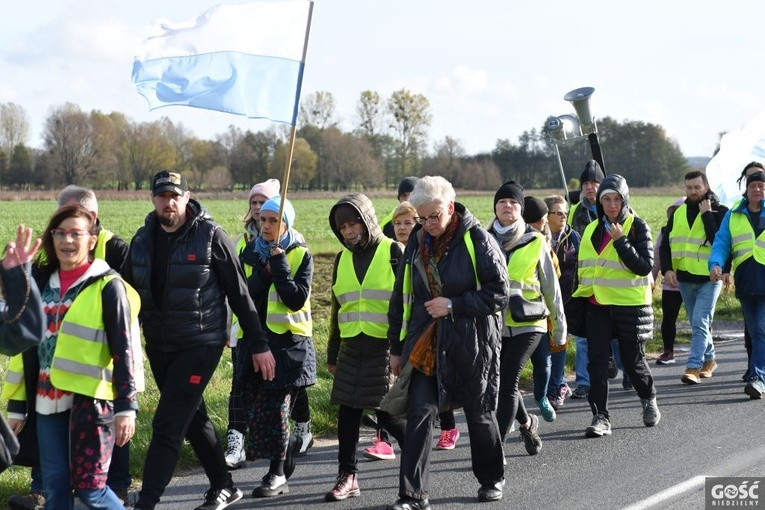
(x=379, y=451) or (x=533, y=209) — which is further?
(x=533, y=209)

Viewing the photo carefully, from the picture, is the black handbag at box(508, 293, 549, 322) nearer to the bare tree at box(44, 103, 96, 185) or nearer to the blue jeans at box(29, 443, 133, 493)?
the blue jeans at box(29, 443, 133, 493)

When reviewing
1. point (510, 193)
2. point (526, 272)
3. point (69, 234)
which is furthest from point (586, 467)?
point (69, 234)

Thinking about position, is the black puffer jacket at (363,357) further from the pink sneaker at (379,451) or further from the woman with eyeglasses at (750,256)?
the woman with eyeglasses at (750,256)

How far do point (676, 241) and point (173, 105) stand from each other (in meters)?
5.84

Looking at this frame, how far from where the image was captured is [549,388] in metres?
8.80

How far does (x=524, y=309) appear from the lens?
697cm

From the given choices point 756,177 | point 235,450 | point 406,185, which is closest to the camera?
point 235,450

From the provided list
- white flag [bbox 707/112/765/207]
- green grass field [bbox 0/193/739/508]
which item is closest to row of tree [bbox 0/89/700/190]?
green grass field [bbox 0/193/739/508]

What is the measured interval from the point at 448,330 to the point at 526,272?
5.05ft

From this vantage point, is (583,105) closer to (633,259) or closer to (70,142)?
(633,259)

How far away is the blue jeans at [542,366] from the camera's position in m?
8.06

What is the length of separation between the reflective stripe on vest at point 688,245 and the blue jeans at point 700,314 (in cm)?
17

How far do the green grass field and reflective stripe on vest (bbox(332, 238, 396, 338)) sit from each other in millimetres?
1551

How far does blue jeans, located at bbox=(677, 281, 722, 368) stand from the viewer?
9695mm
